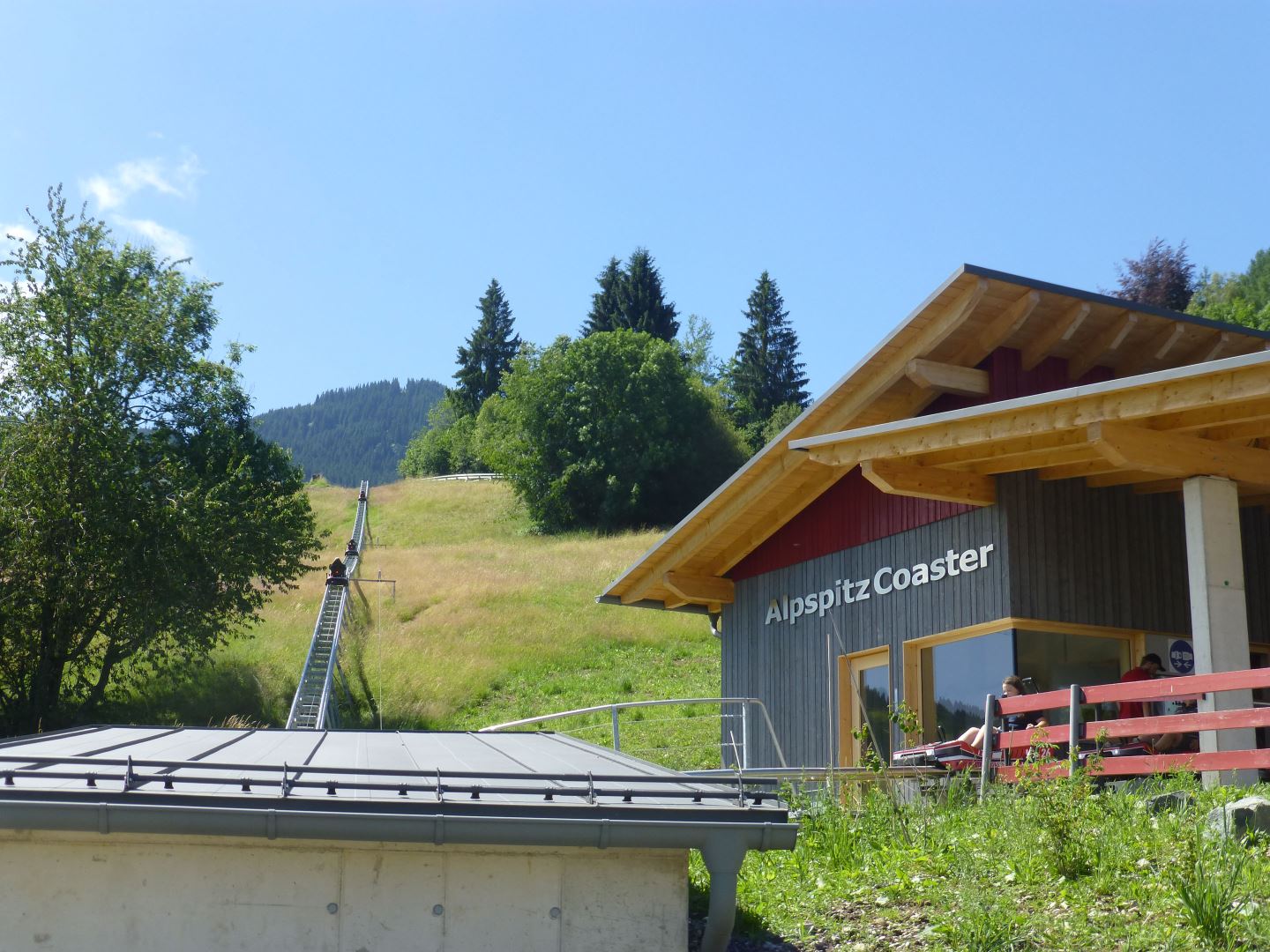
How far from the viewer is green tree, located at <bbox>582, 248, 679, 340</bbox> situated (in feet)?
303

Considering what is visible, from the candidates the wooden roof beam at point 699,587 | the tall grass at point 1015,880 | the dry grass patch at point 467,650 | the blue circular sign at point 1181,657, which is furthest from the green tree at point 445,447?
the tall grass at point 1015,880

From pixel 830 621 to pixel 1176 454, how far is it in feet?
18.6

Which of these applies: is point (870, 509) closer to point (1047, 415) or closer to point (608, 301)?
point (1047, 415)

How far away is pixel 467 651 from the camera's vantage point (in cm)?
3331

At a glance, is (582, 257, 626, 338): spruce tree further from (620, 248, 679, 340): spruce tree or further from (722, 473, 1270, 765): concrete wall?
(722, 473, 1270, 765): concrete wall

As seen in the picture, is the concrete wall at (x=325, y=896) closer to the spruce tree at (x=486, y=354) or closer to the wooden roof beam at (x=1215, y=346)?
the wooden roof beam at (x=1215, y=346)

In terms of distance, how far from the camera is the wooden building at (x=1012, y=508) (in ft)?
40.2

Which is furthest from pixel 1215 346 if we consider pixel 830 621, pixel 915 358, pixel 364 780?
pixel 364 780

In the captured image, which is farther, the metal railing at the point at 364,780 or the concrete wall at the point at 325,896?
the concrete wall at the point at 325,896

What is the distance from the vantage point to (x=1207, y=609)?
1210 cm

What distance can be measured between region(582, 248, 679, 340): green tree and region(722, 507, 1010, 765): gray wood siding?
244 ft

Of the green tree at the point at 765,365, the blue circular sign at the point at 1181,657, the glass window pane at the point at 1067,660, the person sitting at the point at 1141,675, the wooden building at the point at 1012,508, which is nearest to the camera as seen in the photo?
the wooden building at the point at 1012,508

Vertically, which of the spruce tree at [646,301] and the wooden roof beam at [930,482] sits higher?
the spruce tree at [646,301]

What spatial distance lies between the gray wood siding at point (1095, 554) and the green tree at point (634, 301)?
77800 millimetres
